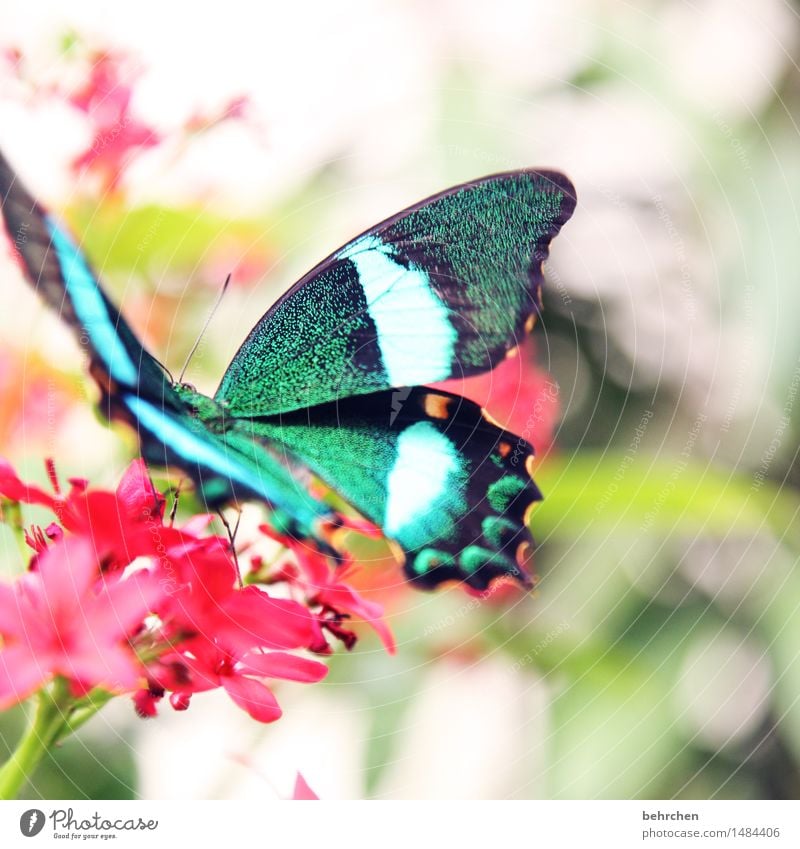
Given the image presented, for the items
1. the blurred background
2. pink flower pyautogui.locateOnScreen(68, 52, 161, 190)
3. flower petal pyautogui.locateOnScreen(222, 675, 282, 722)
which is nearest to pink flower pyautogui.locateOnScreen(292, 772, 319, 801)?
the blurred background

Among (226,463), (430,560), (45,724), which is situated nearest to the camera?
(45,724)

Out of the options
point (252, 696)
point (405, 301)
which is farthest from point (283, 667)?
point (405, 301)

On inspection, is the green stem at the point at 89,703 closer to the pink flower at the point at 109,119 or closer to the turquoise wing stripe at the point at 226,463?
the turquoise wing stripe at the point at 226,463

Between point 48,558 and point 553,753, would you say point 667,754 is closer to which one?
point 553,753

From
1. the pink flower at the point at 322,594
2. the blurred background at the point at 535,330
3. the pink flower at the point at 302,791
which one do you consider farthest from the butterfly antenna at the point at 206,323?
the pink flower at the point at 302,791

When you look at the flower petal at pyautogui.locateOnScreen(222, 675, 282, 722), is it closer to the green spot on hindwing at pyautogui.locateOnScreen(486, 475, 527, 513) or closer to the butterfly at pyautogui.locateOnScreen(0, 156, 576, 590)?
the butterfly at pyautogui.locateOnScreen(0, 156, 576, 590)

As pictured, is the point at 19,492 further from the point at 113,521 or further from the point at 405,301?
the point at 405,301
